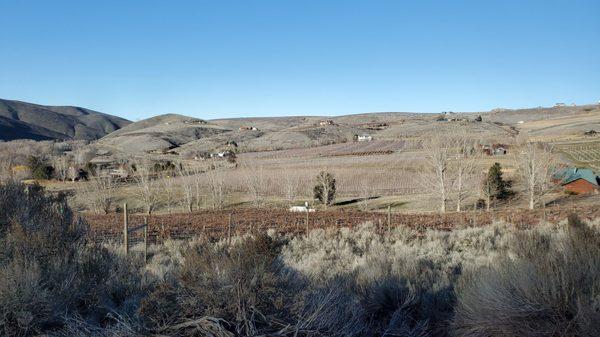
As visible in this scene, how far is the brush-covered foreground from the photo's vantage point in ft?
14.8

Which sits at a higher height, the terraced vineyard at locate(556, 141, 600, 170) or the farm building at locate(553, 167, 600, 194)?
the terraced vineyard at locate(556, 141, 600, 170)

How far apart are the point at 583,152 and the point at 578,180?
2674cm

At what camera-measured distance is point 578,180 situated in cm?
4194

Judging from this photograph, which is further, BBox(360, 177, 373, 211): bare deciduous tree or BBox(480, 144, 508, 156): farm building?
BBox(480, 144, 508, 156): farm building

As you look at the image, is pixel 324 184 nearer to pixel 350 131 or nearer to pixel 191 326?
pixel 191 326

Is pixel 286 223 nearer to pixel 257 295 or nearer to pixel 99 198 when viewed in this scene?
pixel 257 295

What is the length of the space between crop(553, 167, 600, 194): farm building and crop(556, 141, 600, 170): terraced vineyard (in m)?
12.6

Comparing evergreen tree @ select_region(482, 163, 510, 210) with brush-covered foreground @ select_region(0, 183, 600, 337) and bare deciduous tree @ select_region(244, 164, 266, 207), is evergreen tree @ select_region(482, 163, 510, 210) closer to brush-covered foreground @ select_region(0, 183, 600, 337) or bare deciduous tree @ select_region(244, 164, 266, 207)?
bare deciduous tree @ select_region(244, 164, 266, 207)

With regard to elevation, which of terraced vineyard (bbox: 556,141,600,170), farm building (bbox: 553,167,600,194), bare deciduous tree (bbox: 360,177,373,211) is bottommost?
bare deciduous tree (bbox: 360,177,373,211)

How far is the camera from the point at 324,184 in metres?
40.1

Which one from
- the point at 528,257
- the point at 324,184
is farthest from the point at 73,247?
the point at 324,184

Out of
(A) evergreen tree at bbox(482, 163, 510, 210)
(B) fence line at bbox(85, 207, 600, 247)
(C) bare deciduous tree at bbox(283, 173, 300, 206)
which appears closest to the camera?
(B) fence line at bbox(85, 207, 600, 247)

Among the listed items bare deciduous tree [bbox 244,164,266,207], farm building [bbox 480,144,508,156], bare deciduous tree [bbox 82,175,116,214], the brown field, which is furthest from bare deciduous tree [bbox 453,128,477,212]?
bare deciduous tree [bbox 82,175,116,214]

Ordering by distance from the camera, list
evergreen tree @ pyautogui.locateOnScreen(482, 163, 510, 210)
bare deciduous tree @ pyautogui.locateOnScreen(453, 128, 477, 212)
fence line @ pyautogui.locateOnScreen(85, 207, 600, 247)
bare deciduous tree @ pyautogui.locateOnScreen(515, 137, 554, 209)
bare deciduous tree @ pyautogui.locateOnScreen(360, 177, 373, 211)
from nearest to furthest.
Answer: fence line @ pyautogui.locateOnScreen(85, 207, 600, 247) → bare deciduous tree @ pyautogui.locateOnScreen(515, 137, 554, 209) → evergreen tree @ pyautogui.locateOnScreen(482, 163, 510, 210) → bare deciduous tree @ pyautogui.locateOnScreen(453, 128, 477, 212) → bare deciduous tree @ pyautogui.locateOnScreen(360, 177, 373, 211)
